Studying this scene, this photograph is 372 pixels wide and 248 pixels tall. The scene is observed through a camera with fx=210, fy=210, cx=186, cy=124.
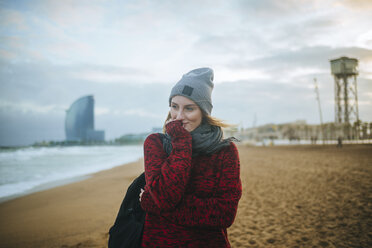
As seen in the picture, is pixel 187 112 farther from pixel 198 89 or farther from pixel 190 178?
pixel 190 178

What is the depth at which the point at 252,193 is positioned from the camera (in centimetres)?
638

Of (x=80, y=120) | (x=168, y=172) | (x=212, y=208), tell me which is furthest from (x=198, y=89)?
(x=80, y=120)

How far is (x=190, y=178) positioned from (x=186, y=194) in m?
0.09

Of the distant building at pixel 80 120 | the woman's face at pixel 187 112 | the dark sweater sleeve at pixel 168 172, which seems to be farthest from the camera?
the distant building at pixel 80 120

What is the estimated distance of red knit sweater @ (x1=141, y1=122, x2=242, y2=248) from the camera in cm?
99

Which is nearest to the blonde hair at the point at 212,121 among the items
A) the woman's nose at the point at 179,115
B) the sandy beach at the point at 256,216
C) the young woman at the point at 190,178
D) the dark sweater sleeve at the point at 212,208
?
the young woman at the point at 190,178

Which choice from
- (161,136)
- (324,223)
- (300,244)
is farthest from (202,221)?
(324,223)

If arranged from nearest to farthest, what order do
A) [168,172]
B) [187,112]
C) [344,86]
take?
[168,172] < [187,112] < [344,86]

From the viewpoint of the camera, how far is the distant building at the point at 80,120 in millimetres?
119375

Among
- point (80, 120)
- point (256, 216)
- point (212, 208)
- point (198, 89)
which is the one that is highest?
point (80, 120)

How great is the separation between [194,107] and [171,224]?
2.05 ft

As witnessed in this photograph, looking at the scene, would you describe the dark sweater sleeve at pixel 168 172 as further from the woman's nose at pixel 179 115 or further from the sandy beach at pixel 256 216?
the sandy beach at pixel 256 216

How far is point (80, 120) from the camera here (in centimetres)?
12062

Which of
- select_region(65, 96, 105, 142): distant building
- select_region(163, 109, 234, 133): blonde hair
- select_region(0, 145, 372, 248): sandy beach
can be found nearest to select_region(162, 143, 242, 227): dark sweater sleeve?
select_region(163, 109, 234, 133): blonde hair
